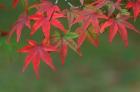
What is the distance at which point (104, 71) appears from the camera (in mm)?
3178

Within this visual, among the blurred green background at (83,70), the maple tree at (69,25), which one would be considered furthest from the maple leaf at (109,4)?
the blurred green background at (83,70)

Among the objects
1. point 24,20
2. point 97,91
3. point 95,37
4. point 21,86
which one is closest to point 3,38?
point 24,20

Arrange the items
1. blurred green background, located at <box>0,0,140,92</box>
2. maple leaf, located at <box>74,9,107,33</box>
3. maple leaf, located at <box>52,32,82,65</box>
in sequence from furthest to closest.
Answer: blurred green background, located at <box>0,0,140,92</box>, maple leaf, located at <box>52,32,82,65</box>, maple leaf, located at <box>74,9,107,33</box>

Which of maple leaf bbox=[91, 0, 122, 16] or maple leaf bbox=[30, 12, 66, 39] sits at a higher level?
maple leaf bbox=[91, 0, 122, 16]

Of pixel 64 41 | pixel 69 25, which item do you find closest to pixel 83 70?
pixel 64 41

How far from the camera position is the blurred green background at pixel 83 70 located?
2967 mm

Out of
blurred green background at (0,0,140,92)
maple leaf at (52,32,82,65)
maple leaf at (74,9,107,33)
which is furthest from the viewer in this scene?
blurred green background at (0,0,140,92)

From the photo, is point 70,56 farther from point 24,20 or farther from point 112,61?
point 24,20

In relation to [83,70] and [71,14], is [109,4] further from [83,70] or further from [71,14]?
[83,70]

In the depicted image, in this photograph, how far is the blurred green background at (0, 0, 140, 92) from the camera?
297 centimetres

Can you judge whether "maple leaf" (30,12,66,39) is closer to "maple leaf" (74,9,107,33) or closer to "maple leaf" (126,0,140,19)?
"maple leaf" (74,9,107,33)

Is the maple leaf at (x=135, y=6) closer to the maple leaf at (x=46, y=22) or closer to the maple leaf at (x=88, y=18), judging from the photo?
the maple leaf at (x=88, y=18)

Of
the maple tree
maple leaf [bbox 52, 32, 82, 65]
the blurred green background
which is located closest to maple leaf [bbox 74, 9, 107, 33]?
the maple tree

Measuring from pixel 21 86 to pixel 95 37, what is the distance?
1258 millimetres
